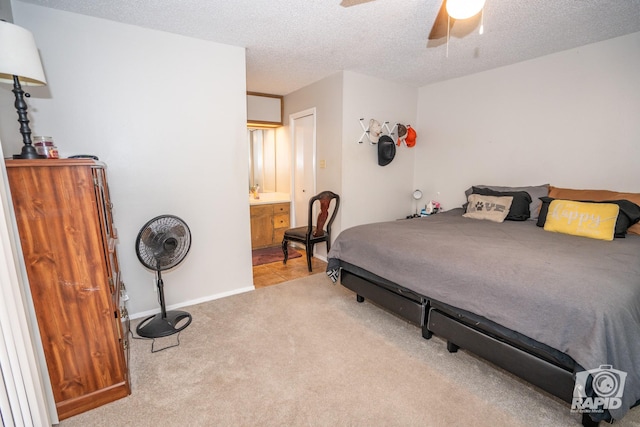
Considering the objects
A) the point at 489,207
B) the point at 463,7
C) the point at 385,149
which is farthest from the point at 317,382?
the point at 385,149

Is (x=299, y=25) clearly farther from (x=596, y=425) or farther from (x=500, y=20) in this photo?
(x=596, y=425)

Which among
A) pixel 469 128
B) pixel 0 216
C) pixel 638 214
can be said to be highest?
pixel 469 128

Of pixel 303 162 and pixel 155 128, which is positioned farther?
pixel 303 162

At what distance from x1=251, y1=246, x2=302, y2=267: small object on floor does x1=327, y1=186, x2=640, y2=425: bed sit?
1777mm

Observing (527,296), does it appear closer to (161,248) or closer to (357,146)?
(161,248)

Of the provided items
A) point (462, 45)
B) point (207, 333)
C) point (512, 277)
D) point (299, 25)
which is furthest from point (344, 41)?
point (207, 333)

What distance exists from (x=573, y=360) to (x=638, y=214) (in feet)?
5.75

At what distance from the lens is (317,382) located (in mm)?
1790

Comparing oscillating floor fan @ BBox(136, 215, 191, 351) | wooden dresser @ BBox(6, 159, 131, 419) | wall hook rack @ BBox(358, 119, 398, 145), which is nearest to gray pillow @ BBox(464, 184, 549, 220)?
wall hook rack @ BBox(358, 119, 398, 145)

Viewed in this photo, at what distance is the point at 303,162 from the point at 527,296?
349 centimetres

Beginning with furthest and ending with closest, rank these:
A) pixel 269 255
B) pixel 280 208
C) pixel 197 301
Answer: pixel 280 208 → pixel 269 255 → pixel 197 301

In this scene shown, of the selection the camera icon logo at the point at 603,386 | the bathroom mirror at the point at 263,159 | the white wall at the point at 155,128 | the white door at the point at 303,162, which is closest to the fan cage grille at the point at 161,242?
the white wall at the point at 155,128

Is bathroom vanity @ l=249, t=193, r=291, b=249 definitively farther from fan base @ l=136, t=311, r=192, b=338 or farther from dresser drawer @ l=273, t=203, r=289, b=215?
fan base @ l=136, t=311, r=192, b=338

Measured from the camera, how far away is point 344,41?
104 inches
